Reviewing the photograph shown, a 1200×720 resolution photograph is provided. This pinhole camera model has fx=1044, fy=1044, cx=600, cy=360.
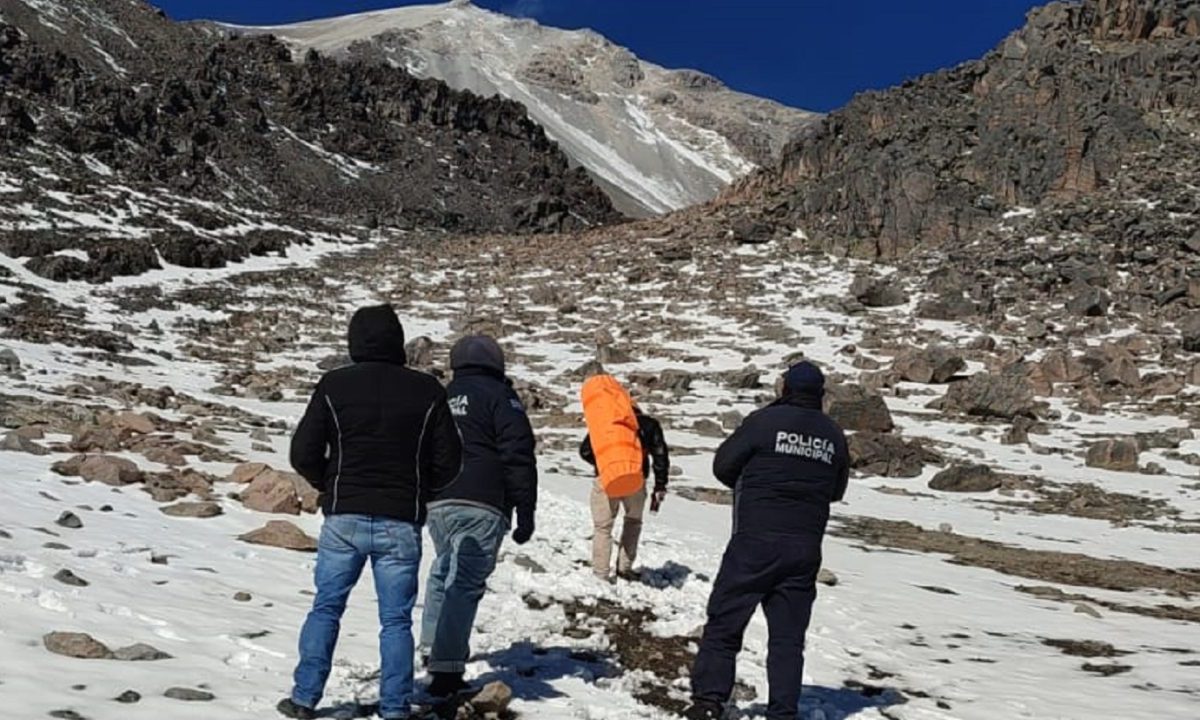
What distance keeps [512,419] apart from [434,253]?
5075 cm

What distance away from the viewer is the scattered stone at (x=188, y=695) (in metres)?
5.21

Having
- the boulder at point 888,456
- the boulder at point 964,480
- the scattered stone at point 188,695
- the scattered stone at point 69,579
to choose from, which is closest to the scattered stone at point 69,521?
the scattered stone at point 69,579

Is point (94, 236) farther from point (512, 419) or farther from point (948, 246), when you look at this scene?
point (512, 419)

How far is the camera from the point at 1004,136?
52.1 metres

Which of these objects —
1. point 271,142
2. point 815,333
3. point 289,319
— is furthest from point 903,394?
point 271,142

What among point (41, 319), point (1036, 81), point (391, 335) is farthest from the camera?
point (1036, 81)

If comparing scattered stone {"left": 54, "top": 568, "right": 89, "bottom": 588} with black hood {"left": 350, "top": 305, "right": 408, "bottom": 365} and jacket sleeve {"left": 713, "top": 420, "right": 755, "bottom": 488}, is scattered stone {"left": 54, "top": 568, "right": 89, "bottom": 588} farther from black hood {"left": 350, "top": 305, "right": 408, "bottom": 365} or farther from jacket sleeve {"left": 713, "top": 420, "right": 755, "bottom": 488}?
jacket sleeve {"left": 713, "top": 420, "right": 755, "bottom": 488}

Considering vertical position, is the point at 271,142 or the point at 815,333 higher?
the point at 271,142

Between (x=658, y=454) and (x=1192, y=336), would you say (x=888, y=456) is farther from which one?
(x=1192, y=336)

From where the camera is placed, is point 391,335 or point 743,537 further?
→ point 743,537

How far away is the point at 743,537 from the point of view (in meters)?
6.21

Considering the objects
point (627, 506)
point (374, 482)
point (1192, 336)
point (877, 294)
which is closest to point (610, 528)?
point (627, 506)

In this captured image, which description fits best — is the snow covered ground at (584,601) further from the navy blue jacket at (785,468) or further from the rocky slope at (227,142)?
the rocky slope at (227,142)

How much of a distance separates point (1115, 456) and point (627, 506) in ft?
49.6
